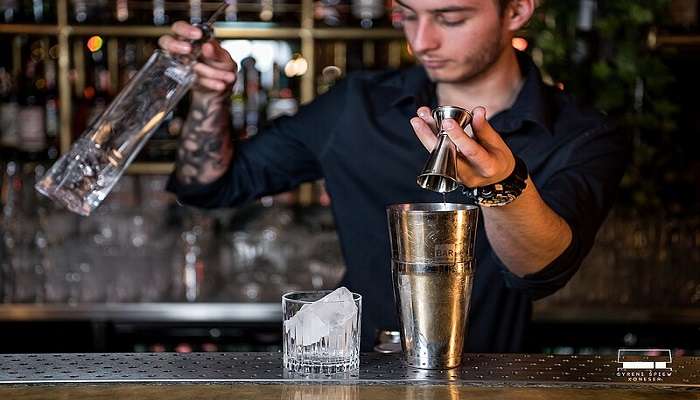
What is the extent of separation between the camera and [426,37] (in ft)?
6.85

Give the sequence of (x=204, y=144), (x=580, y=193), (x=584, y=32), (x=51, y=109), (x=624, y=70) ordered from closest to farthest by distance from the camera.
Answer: (x=580, y=193) → (x=204, y=144) → (x=624, y=70) → (x=584, y=32) → (x=51, y=109)

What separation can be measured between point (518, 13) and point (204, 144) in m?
0.75

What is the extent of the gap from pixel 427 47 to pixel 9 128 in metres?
2.47

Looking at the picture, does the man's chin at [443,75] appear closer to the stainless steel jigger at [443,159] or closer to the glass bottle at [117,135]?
the glass bottle at [117,135]

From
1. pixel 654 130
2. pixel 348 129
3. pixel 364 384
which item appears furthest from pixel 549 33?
pixel 364 384

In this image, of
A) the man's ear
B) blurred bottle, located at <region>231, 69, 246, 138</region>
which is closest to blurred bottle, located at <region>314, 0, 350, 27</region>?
blurred bottle, located at <region>231, 69, 246, 138</region>

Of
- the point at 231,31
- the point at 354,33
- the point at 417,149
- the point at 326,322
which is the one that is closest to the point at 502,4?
the point at 417,149

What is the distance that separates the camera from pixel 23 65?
4234 millimetres

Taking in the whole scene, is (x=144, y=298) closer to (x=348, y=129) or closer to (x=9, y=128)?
(x=9, y=128)

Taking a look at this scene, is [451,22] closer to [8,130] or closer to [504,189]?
[504,189]

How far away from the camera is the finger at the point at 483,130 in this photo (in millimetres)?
1428

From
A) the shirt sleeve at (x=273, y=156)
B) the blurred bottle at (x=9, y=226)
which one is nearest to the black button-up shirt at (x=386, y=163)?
the shirt sleeve at (x=273, y=156)

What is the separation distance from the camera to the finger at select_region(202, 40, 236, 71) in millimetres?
2139
